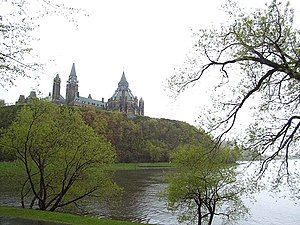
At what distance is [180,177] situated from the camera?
921 inches

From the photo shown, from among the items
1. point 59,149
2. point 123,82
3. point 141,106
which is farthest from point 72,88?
point 59,149

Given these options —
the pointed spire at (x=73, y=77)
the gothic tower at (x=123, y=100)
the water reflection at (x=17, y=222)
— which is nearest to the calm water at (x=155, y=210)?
the water reflection at (x=17, y=222)

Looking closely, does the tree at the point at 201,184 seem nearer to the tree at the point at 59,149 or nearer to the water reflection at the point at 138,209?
the water reflection at the point at 138,209

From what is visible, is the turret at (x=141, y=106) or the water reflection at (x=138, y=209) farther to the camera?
the turret at (x=141, y=106)

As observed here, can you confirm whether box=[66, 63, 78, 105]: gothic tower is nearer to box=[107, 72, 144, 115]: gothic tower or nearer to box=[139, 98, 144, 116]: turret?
box=[107, 72, 144, 115]: gothic tower

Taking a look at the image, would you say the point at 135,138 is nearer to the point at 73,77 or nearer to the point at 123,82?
the point at 73,77

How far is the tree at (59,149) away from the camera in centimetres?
2278

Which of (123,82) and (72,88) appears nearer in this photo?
(72,88)

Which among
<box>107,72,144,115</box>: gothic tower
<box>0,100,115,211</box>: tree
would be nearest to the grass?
<box>0,100,115,211</box>: tree

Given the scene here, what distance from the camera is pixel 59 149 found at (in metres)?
23.3

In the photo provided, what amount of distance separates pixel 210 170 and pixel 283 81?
12860 mm

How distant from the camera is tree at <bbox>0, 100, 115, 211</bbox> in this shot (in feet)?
74.7

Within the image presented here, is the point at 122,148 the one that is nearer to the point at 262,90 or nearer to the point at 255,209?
the point at 255,209

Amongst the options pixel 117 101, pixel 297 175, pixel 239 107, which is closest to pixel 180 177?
pixel 297 175
